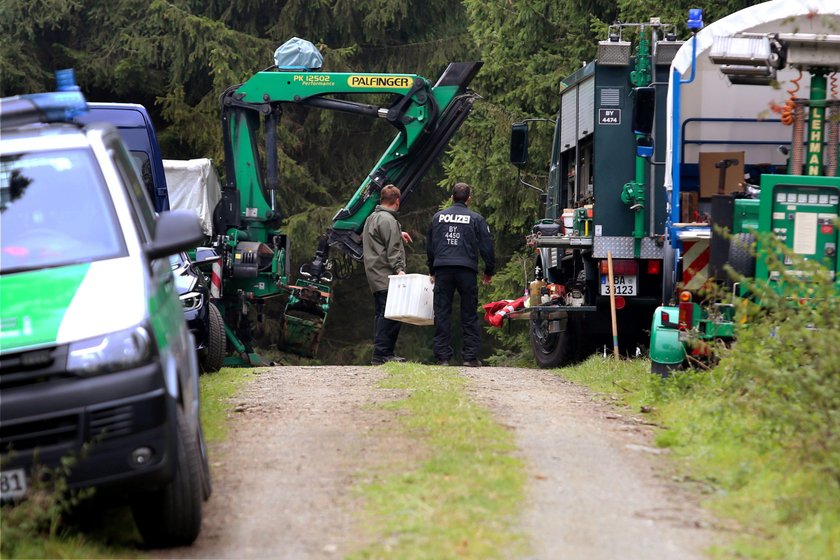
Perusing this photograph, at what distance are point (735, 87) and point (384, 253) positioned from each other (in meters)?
4.32

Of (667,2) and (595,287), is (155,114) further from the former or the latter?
(595,287)

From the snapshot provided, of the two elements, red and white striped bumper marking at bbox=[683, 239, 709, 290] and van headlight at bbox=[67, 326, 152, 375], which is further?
red and white striped bumper marking at bbox=[683, 239, 709, 290]

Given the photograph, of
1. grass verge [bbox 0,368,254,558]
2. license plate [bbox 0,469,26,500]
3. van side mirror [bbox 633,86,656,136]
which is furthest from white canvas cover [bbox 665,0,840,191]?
license plate [bbox 0,469,26,500]

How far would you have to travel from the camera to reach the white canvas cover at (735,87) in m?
11.7

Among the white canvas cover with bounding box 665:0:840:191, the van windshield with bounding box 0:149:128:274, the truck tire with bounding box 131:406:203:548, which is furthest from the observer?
the white canvas cover with bounding box 665:0:840:191

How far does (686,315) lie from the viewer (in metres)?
10.5

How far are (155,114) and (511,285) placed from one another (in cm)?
919

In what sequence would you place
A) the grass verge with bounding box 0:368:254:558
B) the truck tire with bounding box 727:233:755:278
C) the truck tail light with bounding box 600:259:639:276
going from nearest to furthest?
1. the grass verge with bounding box 0:368:254:558
2. the truck tire with bounding box 727:233:755:278
3. the truck tail light with bounding box 600:259:639:276

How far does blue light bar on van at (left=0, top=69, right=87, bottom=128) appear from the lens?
6.70m

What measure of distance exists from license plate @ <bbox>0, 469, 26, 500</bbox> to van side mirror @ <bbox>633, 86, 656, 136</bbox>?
8.33m

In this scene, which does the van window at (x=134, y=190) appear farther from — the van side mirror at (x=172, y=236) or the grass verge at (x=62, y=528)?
the grass verge at (x=62, y=528)

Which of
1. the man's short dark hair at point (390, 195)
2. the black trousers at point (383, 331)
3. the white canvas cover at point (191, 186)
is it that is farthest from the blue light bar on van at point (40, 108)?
the white canvas cover at point (191, 186)

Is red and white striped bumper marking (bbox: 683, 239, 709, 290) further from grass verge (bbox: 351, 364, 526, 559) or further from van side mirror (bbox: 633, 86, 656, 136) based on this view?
grass verge (bbox: 351, 364, 526, 559)

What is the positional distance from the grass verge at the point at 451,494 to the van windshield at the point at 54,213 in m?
1.71
